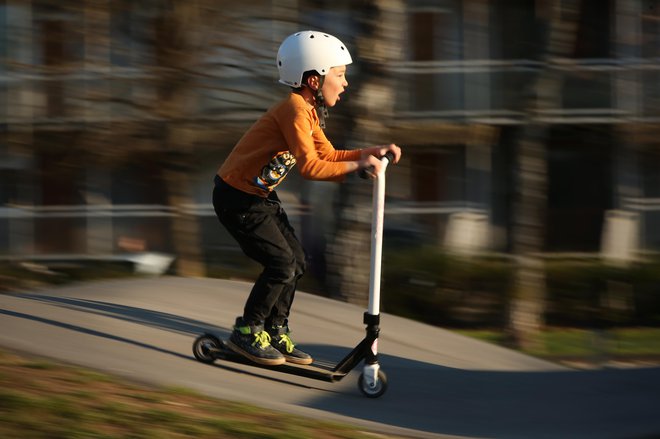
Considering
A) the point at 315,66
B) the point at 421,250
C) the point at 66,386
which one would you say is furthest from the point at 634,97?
the point at 66,386

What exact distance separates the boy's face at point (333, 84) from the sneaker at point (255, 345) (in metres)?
1.47

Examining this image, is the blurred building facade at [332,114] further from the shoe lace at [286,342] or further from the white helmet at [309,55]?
the white helmet at [309,55]

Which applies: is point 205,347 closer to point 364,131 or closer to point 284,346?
point 284,346

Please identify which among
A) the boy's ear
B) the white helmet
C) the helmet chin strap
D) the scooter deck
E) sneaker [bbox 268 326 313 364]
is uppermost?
the white helmet

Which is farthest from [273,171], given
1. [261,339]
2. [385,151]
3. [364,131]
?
[364,131]

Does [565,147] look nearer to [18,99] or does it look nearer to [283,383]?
[18,99]

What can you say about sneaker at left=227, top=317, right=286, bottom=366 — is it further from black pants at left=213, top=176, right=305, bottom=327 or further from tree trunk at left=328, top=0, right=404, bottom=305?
tree trunk at left=328, top=0, right=404, bottom=305

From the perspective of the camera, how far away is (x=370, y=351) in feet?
20.4

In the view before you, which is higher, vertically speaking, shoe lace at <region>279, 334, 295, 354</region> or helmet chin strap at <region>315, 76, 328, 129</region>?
helmet chin strap at <region>315, 76, 328, 129</region>

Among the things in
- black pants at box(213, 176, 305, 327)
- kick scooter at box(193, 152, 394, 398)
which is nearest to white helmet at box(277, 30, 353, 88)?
kick scooter at box(193, 152, 394, 398)

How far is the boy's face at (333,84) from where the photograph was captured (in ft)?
20.5

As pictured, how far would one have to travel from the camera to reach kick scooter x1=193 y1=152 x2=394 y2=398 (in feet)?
20.1

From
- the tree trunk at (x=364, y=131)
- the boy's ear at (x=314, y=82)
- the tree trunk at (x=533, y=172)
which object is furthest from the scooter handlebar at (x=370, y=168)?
the tree trunk at (x=533, y=172)

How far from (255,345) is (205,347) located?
378 mm
